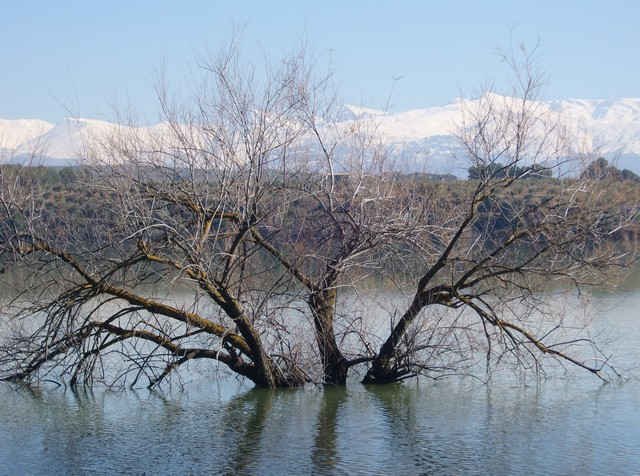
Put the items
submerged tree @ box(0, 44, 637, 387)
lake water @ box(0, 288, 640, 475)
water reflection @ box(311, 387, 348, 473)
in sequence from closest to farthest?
lake water @ box(0, 288, 640, 475)
water reflection @ box(311, 387, 348, 473)
submerged tree @ box(0, 44, 637, 387)

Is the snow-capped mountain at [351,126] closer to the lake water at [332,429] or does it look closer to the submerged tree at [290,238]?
the submerged tree at [290,238]

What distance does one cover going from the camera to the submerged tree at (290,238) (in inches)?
488

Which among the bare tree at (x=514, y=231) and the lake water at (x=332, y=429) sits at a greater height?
the bare tree at (x=514, y=231)

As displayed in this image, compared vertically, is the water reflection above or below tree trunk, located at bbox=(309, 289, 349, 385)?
below

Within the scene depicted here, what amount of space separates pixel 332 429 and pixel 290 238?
293 cm

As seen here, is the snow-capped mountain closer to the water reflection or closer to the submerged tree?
the submerged tree

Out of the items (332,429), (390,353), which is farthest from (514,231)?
(332,429)

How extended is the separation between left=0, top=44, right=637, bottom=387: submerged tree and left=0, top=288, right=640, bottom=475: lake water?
0.48m

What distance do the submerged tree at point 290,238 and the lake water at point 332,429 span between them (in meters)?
0.48

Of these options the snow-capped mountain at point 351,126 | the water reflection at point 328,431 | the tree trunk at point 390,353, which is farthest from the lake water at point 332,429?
the snow-capped mountain at point 351,126

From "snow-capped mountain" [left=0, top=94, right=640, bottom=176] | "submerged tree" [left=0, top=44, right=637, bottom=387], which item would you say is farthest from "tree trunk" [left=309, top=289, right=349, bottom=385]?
"snow-capped mountain" [left=0, top=94, right=640, bottom=176]

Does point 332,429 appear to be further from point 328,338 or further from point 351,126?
point 351,126

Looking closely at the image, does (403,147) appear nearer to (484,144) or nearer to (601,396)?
(484,144)

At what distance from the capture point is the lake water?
1047 cm
